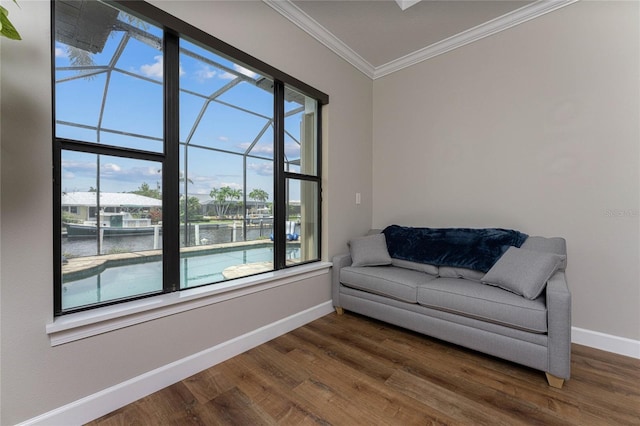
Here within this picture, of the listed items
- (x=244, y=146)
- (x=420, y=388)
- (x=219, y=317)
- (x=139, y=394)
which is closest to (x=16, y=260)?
(x=139, y=394)

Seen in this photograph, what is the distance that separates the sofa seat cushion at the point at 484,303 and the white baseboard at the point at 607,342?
2.79 ft

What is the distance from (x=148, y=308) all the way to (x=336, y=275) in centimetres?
175

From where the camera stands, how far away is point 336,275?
112 inches

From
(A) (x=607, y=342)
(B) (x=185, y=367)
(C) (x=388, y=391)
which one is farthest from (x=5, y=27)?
(A) (x=607, y=342)

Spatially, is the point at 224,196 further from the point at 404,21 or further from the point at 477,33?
the point at 477,33

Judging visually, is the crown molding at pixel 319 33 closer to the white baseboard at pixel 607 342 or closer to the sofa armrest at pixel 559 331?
the sofa armrest at pixel 559 331

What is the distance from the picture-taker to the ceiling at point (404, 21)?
95.3 inches

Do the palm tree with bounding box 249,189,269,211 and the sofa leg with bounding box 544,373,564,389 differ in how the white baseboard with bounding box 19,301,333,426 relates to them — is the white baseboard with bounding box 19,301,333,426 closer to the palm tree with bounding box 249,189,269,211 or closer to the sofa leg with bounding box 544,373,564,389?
the palm tree with bounding box 249,189,269,211

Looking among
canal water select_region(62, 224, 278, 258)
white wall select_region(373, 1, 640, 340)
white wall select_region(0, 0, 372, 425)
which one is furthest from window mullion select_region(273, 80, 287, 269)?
white wall select_region(373, 1, 640, 340)

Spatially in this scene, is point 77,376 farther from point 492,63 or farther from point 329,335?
point 492,63

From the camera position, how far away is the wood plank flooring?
1441 millimetres

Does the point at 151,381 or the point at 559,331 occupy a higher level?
the point at 559,331

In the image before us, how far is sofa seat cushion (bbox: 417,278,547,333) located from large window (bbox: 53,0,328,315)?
1.41 meters

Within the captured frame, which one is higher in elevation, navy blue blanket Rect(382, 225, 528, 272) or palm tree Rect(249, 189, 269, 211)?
palm tree Rect(249, 189, 269, 211)
